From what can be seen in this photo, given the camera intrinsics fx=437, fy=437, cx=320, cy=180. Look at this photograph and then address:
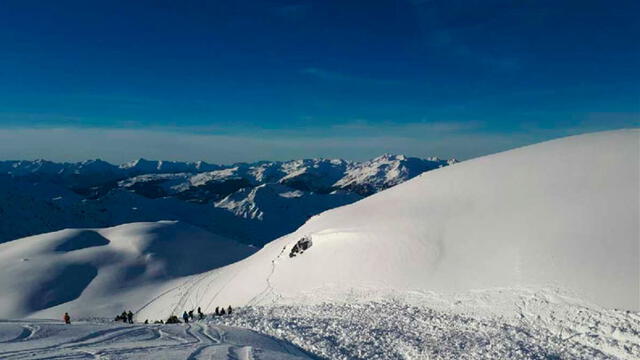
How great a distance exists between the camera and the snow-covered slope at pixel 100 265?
5116 cm

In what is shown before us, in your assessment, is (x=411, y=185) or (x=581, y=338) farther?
(x=411, y=185)

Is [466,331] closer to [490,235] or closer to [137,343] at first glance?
[490,235]

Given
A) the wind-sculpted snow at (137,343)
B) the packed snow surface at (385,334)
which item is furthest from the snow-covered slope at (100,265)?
the packed snow surface at (385,334)

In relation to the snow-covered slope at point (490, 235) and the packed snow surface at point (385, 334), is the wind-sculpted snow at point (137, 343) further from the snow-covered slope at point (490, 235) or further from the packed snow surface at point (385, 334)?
the snow-covered slope at point (490, 235)

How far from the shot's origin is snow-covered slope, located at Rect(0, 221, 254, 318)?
2014 inches

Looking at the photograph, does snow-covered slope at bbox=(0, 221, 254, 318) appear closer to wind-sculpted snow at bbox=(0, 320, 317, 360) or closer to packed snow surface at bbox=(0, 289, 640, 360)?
wind-sculpted snow at bbox=(0, 320, 317, 360)

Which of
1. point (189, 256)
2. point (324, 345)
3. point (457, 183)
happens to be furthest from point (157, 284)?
point (324, 345)

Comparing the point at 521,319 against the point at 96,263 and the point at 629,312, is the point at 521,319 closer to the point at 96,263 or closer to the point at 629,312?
the point at 629,312

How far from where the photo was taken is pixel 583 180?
102ft

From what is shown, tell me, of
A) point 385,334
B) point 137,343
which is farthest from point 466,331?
point 137,343

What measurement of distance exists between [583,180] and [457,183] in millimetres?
10080

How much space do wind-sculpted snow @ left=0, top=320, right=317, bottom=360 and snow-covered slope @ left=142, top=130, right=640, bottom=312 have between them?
13116 millimetres

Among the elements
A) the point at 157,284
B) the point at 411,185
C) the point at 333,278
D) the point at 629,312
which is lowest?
the point at 157,284

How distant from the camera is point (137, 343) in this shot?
15234 mm
